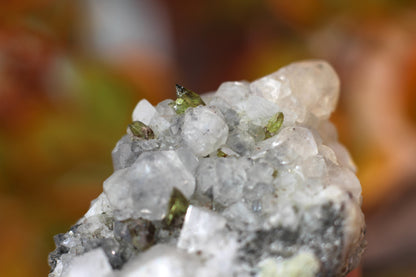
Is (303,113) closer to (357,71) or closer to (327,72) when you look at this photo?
(327,72)

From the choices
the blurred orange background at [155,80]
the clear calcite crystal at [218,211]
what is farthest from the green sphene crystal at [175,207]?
the blurred orange background at [155,80]

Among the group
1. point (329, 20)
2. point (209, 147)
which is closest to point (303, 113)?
point (209, 147)

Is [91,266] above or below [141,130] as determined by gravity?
below

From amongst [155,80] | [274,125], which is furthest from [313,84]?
[155,80]

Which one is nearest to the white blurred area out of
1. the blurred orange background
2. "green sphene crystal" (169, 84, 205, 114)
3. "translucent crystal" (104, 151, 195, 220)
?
the blurred orange background

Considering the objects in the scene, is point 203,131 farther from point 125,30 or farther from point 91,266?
point 125,30

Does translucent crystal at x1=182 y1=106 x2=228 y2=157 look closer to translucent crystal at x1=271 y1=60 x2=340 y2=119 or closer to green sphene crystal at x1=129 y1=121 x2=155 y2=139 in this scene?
green sphene crystal at x1=129 y1=121 x2=155 y2=139

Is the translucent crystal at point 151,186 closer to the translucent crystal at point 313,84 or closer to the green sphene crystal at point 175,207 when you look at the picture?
the green sphene crystal at point 175,207
